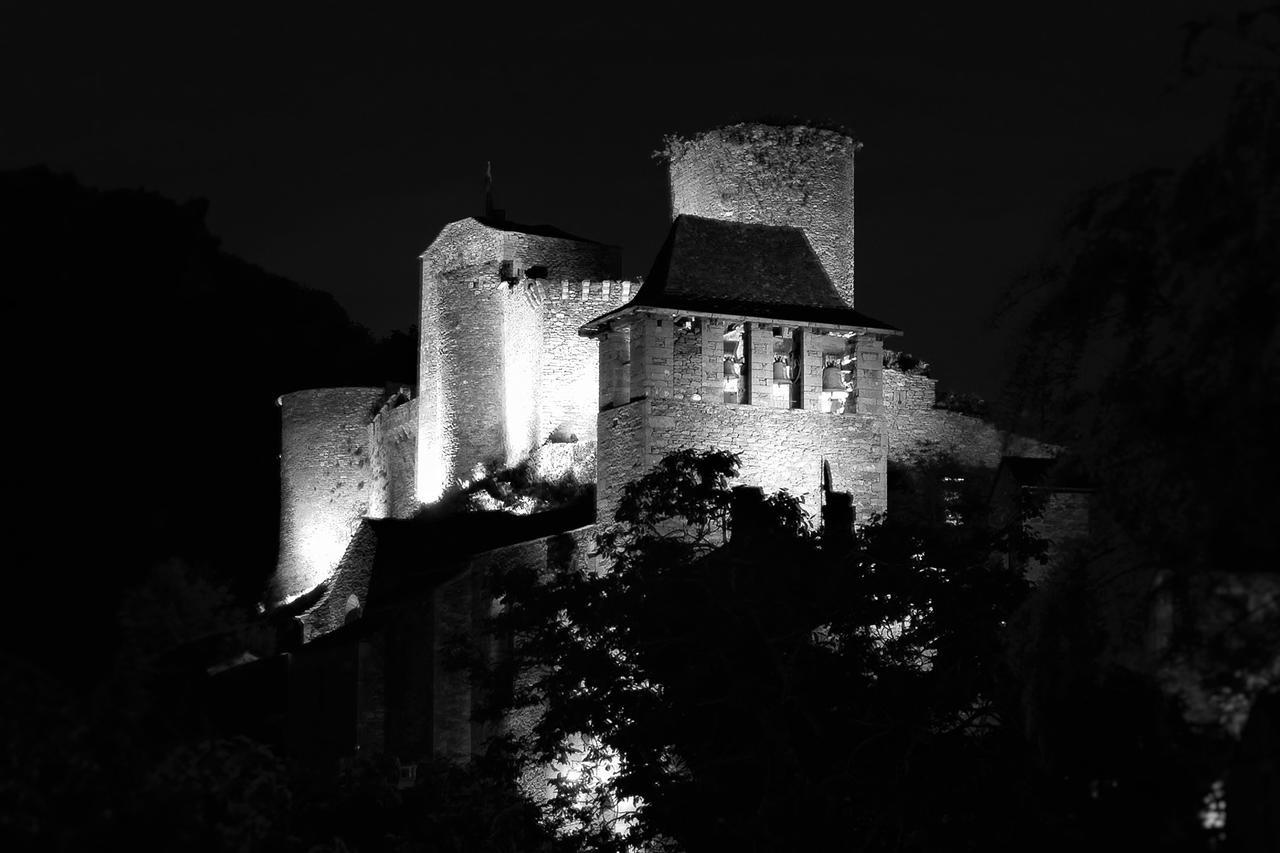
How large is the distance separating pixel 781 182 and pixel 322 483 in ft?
51.4

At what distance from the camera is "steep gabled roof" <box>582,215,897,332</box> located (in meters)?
30.4

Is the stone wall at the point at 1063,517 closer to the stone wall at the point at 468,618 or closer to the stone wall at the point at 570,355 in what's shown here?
the stone wall at the point at 570,355

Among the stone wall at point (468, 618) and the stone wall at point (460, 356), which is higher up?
the stone wall at point (460, 356)

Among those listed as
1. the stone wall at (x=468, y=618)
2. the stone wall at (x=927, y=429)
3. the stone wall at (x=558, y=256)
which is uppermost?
the stone wall at (x=558, y=256)

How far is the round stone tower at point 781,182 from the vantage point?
34.4 meters

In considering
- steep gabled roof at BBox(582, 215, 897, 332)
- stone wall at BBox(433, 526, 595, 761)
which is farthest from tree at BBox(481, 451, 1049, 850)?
steep gabled roof at BBox(582, 215, 897, 332)

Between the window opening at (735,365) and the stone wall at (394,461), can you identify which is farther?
the stone wall at (394,461)

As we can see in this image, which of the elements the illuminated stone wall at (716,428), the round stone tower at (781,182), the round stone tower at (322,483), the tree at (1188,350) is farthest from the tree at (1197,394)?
the round stone tower at (322,483)

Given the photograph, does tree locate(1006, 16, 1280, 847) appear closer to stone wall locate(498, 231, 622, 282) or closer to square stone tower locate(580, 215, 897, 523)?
square stone tower locate(580, 215, 897, 523)

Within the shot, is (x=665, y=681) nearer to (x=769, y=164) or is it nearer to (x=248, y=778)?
(x=248, y=778)

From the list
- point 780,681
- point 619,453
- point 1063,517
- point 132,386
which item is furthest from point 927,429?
point 132,386

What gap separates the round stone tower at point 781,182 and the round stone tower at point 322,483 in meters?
13.3

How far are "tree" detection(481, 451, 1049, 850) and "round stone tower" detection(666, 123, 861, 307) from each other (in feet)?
34.6

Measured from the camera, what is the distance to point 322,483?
46.4 metres
